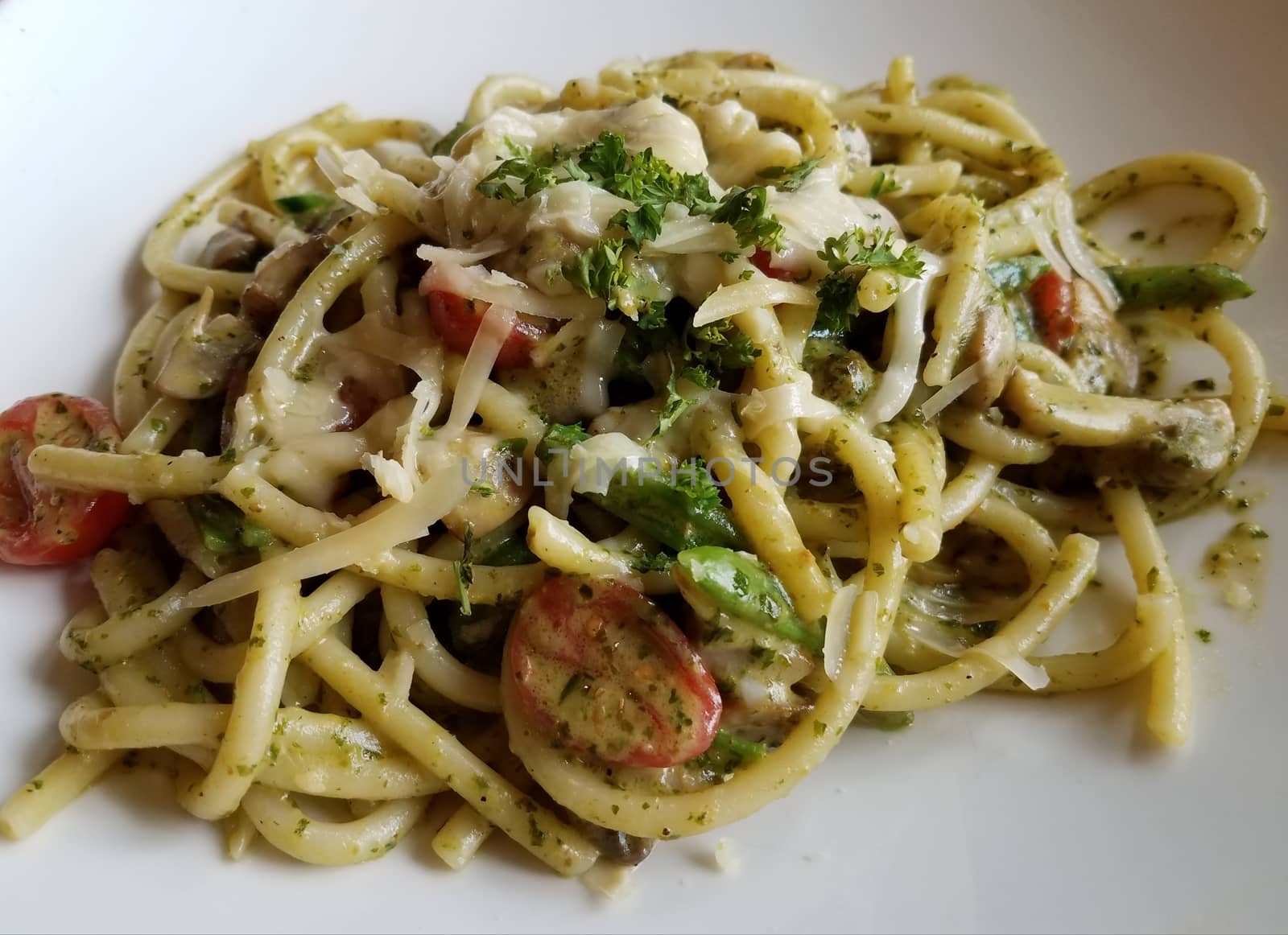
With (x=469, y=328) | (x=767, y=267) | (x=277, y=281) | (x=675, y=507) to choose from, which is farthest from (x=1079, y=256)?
(x=277, y=281)

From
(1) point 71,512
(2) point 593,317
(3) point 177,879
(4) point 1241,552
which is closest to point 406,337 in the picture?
(2) point 593,317

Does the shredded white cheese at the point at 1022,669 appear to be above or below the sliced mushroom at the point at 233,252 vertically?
below

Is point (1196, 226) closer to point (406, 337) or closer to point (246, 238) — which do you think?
point (406, 337)

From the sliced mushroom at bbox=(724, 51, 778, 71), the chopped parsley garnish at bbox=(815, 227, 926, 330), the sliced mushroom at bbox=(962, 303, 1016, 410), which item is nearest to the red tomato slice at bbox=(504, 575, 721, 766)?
the chopped parsley garnish at bbox=(815, 227, 926, 330)

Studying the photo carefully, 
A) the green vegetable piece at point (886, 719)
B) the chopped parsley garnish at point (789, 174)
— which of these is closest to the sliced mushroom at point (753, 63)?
the chopped parsley garnish at point (789, 174)

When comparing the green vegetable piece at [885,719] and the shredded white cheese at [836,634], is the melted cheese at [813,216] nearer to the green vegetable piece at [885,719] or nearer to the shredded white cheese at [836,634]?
the shredded white cheese at [836,634]

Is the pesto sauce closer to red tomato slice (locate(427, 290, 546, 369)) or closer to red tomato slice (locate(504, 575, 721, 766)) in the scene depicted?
red tomato slice (locate(504, 575, 721, 766))
